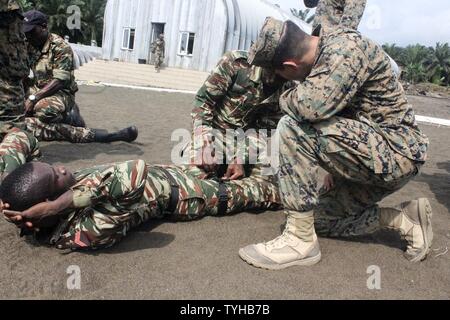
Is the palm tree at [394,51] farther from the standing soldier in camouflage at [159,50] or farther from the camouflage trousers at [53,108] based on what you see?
the camouflage trousers at [53,108]

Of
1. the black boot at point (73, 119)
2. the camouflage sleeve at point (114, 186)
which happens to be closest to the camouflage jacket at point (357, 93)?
the camouflage sleeve at point (114, 186)

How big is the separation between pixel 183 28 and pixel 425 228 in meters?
16.7

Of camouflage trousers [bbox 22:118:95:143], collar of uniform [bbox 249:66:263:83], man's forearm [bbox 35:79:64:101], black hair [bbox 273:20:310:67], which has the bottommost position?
camouflage trousers [bbox 22:118:95:143]

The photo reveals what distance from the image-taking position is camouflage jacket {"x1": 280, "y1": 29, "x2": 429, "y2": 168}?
2.00m

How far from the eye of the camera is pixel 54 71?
4660 millimetres

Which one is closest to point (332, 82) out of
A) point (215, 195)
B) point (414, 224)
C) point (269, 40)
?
point (269, 40)

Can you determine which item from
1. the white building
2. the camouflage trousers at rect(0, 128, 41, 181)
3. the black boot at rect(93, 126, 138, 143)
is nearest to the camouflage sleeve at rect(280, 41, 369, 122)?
the camouflage trousers at rect(0, 128, 41, 181)

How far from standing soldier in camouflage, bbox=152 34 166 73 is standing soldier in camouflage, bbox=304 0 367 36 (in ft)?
45.4

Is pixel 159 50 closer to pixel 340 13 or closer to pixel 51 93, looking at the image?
pixel 51 93

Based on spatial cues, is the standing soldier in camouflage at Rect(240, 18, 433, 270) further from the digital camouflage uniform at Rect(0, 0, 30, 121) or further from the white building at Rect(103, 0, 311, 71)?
the white building at Rect(103, 0, 311, 71)

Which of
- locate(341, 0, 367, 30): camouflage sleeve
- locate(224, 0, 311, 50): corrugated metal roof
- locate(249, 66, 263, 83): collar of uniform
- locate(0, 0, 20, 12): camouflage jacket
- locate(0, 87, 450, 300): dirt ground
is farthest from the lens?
locate(224, 0, 311, 50): corrugated metal roof

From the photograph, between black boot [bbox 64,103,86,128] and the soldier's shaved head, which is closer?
the soldier's shaved head

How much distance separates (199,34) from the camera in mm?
17344

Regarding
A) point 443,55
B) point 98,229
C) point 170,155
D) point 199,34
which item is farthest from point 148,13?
point 443,55
